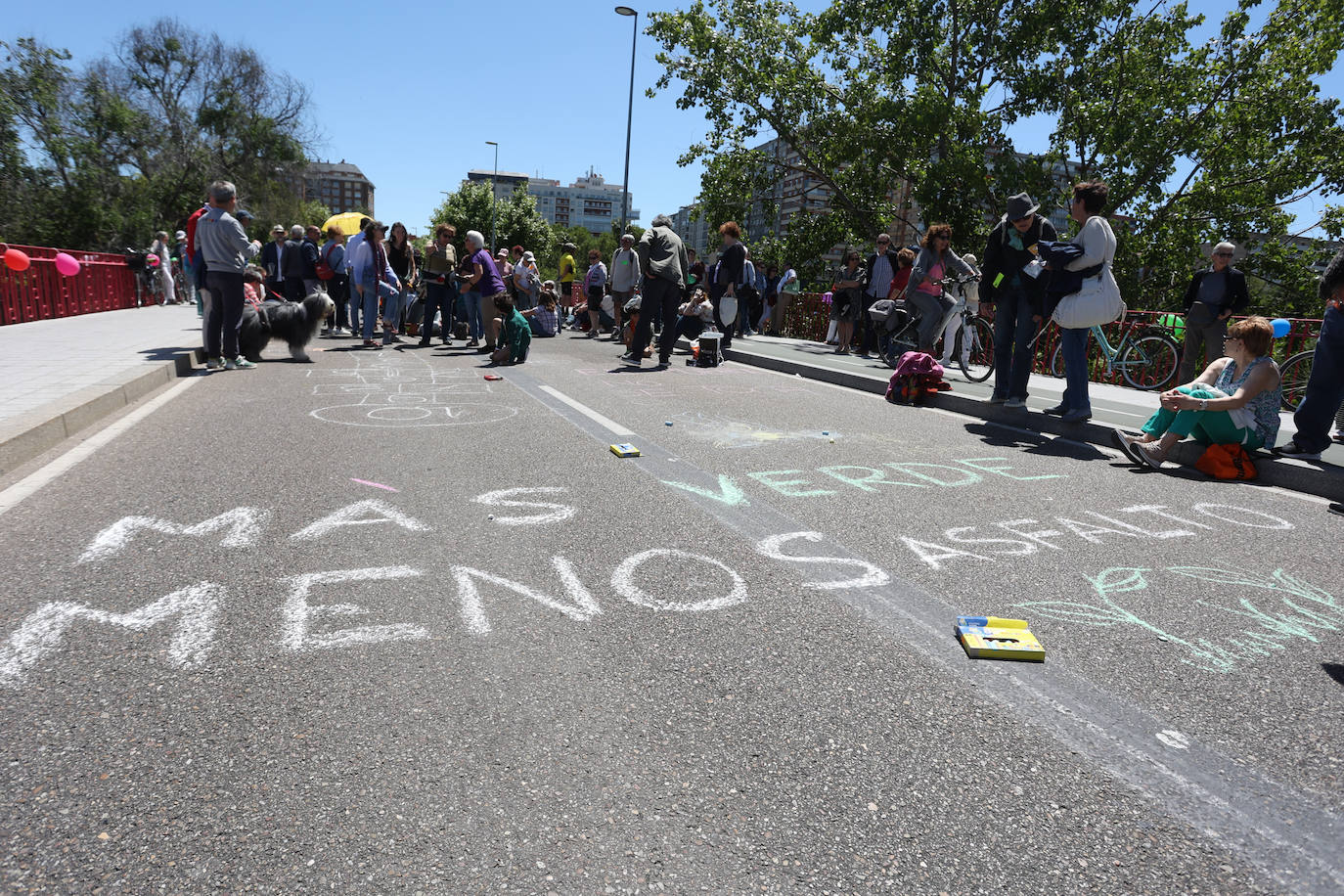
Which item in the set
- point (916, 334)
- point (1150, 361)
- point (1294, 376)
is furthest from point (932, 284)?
point (1294, 376)

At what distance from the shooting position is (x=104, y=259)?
826 inches

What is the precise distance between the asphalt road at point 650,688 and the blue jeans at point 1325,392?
150 centimetres

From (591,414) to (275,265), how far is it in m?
9.87

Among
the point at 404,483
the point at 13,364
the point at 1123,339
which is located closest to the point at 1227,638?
the point at 404,483

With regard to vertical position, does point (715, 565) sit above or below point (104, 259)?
below

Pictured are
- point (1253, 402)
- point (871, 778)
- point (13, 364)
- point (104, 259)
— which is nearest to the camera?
point (871, 778)

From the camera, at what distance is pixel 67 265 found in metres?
16.3

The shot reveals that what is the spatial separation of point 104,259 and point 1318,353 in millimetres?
24023

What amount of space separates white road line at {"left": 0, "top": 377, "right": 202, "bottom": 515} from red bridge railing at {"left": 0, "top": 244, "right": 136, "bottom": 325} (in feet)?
30.9

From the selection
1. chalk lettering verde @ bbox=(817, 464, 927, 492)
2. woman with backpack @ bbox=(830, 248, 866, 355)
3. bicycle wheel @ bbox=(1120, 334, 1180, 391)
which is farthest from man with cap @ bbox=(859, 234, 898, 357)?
chalk lettering verde @ bbox=(817, 464, 927, 492)

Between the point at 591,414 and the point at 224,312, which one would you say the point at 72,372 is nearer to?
the point at 224,312

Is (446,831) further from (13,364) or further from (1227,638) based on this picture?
(13,364)

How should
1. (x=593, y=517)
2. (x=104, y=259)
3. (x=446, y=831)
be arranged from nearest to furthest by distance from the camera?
(x=446, y=831) → (x=593, y=517) → (x=104, y=259)

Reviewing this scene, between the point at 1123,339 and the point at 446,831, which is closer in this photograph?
the point at 446,831
